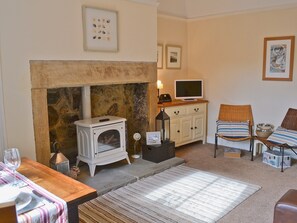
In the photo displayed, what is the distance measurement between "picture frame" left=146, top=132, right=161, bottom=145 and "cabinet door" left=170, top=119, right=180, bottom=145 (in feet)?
1.99

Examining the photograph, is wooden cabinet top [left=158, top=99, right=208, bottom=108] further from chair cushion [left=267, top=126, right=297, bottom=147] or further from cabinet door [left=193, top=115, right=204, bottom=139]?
chair cushion [left=267, top=126, right=297, bottom=147]

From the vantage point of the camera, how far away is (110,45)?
3545mm

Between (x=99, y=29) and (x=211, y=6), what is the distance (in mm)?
2376

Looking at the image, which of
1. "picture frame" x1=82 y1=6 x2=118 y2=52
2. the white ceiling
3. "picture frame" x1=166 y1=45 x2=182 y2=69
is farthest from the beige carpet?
the white ceiling

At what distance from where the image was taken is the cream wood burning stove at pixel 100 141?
335 centimetres

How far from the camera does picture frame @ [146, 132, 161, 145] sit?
4.00m

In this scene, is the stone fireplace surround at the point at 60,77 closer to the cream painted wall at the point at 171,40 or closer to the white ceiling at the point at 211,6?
the cream painted wall at the point at 171,40

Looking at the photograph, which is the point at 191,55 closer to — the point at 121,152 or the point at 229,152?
the point at 229,152

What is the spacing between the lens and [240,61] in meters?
4.74

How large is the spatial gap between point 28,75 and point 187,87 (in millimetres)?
2865

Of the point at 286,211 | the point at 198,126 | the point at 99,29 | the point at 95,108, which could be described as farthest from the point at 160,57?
the point at 286,211

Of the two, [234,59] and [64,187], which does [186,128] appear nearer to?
[234,59]

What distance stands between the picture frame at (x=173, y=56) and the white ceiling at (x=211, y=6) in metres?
Answer: 0.59

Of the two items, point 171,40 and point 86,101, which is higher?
point 171,40
